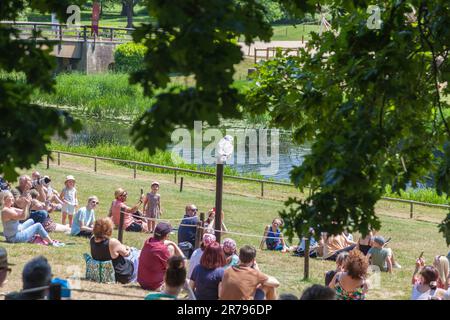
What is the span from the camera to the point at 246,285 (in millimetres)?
8805

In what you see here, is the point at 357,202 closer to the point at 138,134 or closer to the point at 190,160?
the point at 138,134

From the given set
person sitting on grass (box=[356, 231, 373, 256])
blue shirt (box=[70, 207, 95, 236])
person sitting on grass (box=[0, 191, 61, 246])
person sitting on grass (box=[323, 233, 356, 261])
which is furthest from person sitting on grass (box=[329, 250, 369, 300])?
blue shirt (box=[70, 207, 95, 236])

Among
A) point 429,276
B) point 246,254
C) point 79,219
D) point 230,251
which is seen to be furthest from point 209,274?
point 79,219

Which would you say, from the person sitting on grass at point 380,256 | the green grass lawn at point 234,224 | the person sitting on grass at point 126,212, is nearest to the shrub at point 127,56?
the green grass lawn at point 234,224

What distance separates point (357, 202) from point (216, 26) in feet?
7.54

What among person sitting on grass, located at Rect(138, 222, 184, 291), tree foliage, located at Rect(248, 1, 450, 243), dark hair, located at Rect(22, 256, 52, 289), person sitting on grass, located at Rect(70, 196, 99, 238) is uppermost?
tree foliage, located at Rect(248, 1, 450, 243)

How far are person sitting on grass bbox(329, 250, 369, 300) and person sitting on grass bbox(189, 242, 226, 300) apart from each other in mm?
1251

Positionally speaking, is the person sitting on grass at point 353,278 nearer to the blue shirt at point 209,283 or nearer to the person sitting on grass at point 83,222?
the blue shirt at point 209,283

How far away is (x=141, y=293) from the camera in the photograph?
35.3 feet

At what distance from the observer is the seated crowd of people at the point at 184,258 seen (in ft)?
27.9

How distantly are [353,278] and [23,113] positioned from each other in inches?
177

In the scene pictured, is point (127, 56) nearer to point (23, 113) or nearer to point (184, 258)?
point (184, 258)

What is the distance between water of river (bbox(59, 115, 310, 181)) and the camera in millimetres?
32000

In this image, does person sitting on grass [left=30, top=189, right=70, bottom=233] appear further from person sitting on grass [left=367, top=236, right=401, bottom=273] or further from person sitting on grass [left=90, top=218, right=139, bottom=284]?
person sitting on grass [left=367, top=236, right=401, bottom=273]
